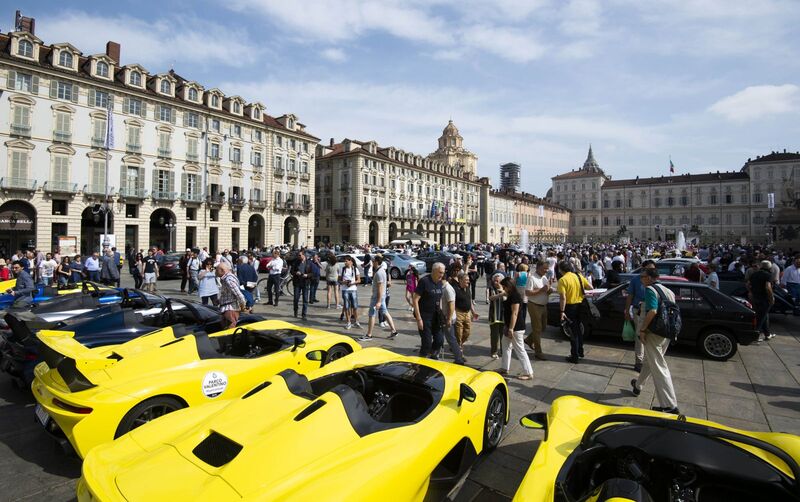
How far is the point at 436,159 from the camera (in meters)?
94.6

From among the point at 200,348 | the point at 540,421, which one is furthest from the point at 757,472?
the point at 200,348

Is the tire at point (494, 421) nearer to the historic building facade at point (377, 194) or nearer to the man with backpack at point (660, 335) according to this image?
the man with backpack at point (660, 335)

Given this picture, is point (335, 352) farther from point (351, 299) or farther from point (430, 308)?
point (351, 299)

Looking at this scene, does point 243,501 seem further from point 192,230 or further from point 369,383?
point 192,230

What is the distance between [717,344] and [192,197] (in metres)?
44.4

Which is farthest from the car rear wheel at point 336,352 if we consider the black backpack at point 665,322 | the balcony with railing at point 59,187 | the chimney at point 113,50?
the chimney at point 113,50

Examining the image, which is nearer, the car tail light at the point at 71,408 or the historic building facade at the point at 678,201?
the car tail light at the point at 71,408

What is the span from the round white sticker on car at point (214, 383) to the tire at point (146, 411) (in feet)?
0.89

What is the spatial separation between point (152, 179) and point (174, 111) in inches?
285

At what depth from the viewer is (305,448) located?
8.18ft

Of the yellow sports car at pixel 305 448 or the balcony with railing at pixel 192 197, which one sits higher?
the balcony with railing at pixel 192 197

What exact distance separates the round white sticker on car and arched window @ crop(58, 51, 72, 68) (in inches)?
1650

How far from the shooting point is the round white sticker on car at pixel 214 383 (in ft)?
14.7

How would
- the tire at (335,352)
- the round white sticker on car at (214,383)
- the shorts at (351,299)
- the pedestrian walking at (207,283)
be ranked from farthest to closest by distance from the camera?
the pedestrian walking at (207,283) < the shorts at (351,299) < the tire at (335,352) < the round white sticker on car at (214,383)
